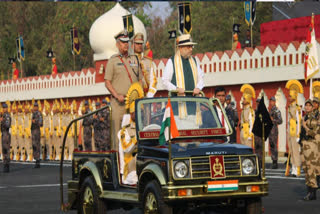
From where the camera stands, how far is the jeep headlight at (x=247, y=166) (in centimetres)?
1038

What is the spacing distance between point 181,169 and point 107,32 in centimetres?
3424

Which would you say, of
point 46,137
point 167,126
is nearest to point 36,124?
point 46,137

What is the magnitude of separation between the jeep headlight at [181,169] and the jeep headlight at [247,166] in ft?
2.24

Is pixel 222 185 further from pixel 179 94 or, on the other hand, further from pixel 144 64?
pixel 144 64

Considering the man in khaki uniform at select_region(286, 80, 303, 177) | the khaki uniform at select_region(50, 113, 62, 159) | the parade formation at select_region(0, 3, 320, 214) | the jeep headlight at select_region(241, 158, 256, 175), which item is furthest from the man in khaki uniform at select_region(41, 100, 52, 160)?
the jeep headlight at select_region(241, 158, 256, 175)

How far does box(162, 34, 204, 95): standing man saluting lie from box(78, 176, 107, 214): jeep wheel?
6.34 feet

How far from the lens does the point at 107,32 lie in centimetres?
4403

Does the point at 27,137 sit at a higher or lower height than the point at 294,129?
higher

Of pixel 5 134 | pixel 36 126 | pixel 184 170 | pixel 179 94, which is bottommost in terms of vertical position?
pixel 184 170

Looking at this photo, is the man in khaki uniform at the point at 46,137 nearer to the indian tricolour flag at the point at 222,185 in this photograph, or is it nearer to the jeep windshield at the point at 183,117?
A: the jeep windshield at the point at 183,117

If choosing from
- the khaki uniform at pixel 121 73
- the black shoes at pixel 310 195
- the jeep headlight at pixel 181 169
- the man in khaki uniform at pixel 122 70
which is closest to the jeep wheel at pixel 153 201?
the jeep headlight at pixel 181 169

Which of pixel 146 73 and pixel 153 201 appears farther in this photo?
pixel 146 73

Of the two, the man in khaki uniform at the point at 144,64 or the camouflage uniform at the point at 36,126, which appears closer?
the man in khaki uniform at the point at 144,64

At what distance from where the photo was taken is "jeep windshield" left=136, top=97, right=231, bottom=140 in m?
11.1
